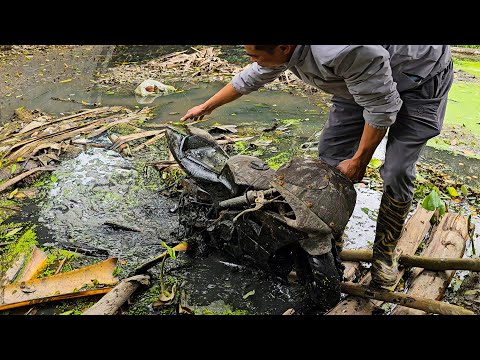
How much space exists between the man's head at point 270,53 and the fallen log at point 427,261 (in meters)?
1.71

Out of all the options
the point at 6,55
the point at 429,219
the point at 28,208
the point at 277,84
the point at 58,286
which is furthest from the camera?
the point at 6,55

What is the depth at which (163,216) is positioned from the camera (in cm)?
432

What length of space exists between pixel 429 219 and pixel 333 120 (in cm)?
146

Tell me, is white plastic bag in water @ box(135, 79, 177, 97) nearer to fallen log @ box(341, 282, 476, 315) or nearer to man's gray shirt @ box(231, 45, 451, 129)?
man's gray shirt @ box(231, 45, 451, 129)

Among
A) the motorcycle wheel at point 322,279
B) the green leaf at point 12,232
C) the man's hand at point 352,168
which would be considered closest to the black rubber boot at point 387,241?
the man's hand at point 352,168

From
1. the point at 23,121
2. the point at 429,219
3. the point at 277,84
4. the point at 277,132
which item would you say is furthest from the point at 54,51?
the point at 429,219

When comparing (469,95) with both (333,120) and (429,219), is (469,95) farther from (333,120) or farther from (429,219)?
(333,120)

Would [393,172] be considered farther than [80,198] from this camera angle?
No

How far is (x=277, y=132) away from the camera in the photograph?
6.34 metres

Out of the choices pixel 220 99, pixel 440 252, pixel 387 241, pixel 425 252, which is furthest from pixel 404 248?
pixel 220 99

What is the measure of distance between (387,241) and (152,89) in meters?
5.91

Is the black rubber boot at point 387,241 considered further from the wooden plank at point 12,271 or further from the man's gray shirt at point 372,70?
the wooden plank at point 12,271

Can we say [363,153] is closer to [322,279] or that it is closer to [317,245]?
[317,245]

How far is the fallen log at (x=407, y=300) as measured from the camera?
8.87 feet
